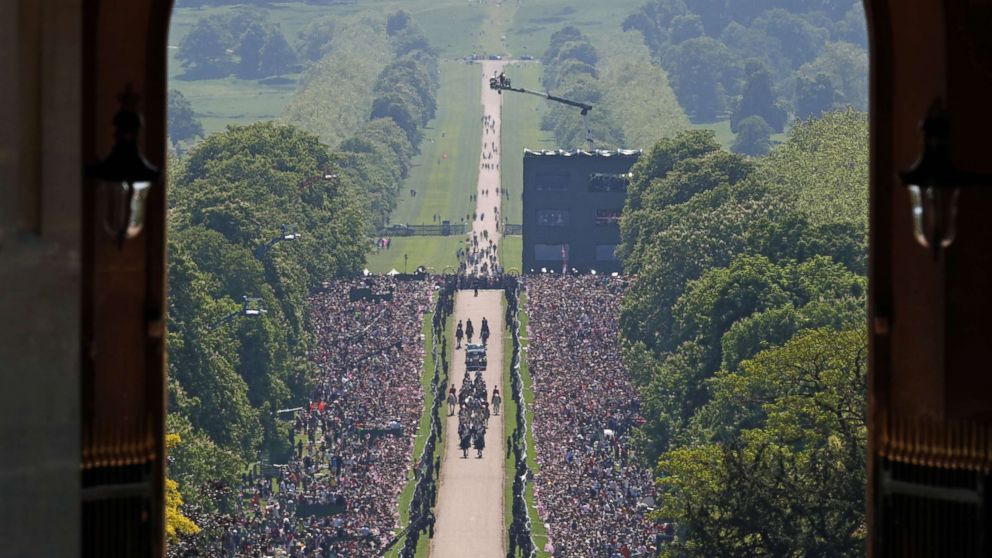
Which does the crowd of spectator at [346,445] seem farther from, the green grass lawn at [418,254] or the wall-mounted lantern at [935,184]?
the wall-mounted lantern at [935,184]

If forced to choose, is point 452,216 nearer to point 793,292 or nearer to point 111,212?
point 793,292

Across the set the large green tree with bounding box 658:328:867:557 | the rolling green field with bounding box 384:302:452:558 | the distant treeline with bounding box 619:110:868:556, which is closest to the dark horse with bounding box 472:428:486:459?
the rolling green field with bounding box 384:302:452:558

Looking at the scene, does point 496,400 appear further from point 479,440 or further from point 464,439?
point 464,439

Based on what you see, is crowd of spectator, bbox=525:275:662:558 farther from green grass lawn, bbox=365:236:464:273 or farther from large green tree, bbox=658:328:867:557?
green grass lawn, bbox=365:236:464:273

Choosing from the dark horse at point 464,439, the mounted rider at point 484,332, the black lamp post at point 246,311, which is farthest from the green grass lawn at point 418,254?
the dark horse at point 464,439

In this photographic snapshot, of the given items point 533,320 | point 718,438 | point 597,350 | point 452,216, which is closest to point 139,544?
point 718,438
